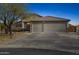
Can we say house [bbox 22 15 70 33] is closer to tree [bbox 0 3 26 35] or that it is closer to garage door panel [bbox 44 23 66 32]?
garage door panel [bbox 44 23 66 32]

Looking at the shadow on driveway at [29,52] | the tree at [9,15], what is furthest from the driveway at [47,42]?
the tree at [9,15]

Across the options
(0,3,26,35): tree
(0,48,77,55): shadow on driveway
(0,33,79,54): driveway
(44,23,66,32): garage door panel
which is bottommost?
(0,48,77,55): shadow on driveway

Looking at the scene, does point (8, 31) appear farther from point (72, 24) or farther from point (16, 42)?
point (72, 24)

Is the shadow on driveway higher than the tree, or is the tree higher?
the tree

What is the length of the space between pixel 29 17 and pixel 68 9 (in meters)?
0.53

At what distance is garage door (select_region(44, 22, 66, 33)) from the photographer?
11.2m

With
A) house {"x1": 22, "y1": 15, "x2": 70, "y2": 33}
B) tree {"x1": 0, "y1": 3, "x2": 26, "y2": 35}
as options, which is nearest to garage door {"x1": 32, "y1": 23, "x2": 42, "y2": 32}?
house {"x1": 22, "y1": 15, "x2": 70, "y2": 33}

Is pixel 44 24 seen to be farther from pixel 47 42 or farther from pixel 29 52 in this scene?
pixel 29 52

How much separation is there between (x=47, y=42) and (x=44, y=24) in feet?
0.83

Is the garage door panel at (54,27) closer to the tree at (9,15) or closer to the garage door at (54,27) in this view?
the garage door at (54,27)

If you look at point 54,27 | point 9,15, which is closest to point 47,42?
point 54,27
